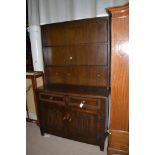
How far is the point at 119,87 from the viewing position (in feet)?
4.58

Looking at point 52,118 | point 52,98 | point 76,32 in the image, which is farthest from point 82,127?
point 76,32

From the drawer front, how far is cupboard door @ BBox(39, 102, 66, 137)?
6 cm

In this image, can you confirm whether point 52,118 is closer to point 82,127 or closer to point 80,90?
point 82,127

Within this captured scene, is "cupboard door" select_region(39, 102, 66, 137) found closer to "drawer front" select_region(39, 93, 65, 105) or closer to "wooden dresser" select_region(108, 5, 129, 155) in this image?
"drawer front" select_region(39, 93, 65, 105)

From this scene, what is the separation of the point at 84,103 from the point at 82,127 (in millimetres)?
367

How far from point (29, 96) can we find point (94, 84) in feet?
4.81

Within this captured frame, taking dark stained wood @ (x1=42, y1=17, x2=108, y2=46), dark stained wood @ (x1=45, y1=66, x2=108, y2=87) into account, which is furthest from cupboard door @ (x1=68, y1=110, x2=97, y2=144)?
dark stained wood @ (x1=42, y1=17, x2=108, y2=46)

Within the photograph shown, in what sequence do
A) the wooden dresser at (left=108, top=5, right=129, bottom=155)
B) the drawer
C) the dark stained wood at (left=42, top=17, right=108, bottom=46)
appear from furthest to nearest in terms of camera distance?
the dark stained wood at (left=42, top=17, right=108, bottom=46) → the drawer → the wooden dresser at (left=108, top=5, right=129, bottom=155)

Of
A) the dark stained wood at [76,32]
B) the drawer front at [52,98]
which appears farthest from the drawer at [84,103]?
the dark stained wood at [76,32]

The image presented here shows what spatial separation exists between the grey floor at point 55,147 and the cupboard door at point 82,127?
0.14 metres

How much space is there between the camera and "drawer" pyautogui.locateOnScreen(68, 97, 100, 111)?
5.61ft
